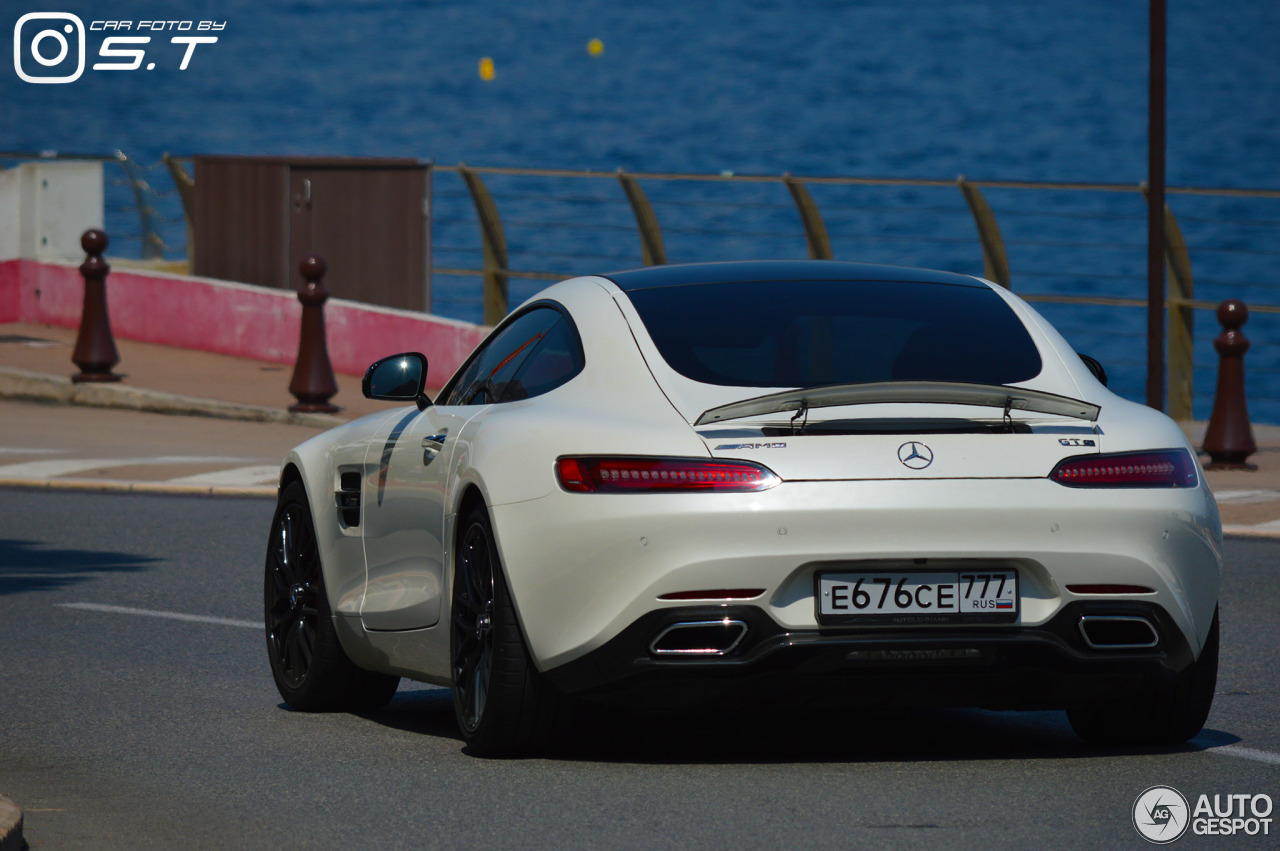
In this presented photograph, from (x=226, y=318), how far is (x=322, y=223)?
4.28 ft

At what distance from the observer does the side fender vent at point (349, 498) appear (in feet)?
25.1

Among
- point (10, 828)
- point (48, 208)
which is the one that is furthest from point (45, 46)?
point (10, 828)

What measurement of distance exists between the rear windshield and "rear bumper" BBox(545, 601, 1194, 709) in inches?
28.8

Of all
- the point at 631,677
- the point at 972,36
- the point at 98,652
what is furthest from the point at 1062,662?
the point at 972,36

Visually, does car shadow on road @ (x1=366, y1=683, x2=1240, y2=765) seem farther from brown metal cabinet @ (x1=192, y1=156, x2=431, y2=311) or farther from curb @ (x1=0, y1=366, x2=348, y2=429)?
brown metal cabinet @ (x1=192, y1=156, x2=431, y2=311)

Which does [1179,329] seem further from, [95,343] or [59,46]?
[59,46]

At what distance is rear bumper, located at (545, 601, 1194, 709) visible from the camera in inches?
241

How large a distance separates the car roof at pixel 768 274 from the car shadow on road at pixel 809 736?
124 cm

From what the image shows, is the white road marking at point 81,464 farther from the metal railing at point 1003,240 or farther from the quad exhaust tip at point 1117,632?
the quad exhaust tip at point 1117,632

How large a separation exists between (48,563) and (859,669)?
6.62m

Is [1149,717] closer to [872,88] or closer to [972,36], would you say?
[872,88]

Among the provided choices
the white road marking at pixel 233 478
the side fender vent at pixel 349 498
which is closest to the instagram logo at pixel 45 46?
the white road marking at pixel 233 478

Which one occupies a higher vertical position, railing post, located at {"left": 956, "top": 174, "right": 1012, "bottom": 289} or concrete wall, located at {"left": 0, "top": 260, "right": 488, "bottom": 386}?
railing post, located at {"left": 956, "top": 174, "right": 1012, "bottom": 289}

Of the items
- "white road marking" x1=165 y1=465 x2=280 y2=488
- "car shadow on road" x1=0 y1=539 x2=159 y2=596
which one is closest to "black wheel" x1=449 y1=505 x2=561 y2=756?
"car shadow on road" x1=0 y1=539 x2=159 y2=596
